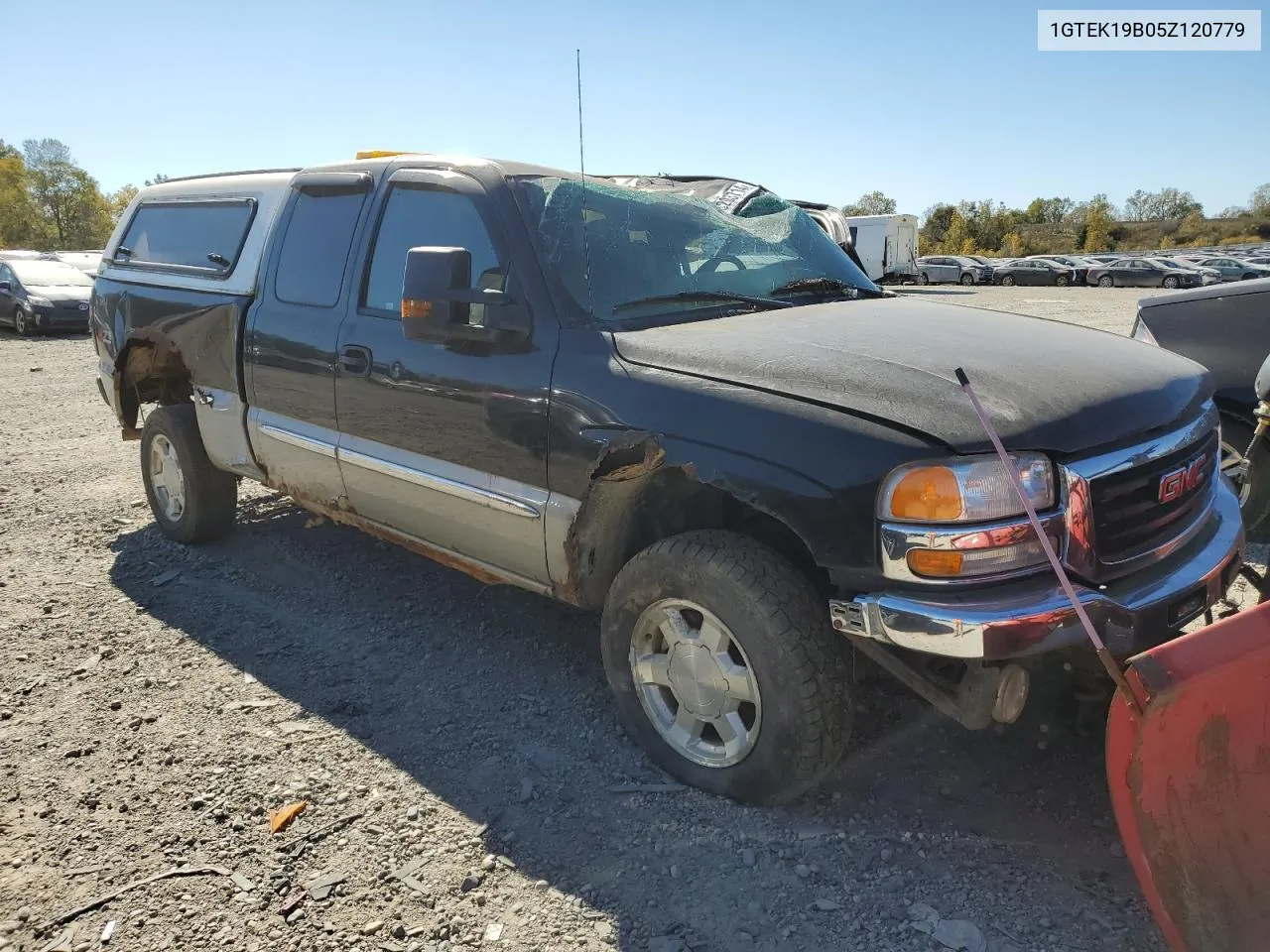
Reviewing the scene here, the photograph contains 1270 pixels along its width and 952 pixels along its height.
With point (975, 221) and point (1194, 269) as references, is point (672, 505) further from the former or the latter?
point (975, 221)

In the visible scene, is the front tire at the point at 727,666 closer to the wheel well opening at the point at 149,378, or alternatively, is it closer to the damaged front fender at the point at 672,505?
the damaged front fender at the point at 672,505

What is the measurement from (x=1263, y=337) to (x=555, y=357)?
13.1ft

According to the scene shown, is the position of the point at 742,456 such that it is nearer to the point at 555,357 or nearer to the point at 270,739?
the point at 555,357

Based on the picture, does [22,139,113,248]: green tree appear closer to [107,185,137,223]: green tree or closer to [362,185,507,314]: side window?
[107,185,137,223]: green tree

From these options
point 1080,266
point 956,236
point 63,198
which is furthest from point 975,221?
point 63,198

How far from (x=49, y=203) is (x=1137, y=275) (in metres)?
78.6

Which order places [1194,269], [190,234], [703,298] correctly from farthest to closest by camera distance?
[1194,269] < [190,234] < [703,298]

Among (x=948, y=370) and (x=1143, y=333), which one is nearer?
(x=948, y=370)

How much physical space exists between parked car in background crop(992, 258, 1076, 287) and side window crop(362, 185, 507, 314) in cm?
4394

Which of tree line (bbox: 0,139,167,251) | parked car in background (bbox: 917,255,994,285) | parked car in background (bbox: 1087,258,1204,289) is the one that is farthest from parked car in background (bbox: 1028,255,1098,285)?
tree line (bbox: 0,139,167,251)

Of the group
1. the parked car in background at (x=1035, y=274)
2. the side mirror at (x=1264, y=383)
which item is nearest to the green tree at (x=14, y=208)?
the parked car in background at (x=1035, y=274)

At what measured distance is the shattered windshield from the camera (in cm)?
325

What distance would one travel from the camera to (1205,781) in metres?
2.02

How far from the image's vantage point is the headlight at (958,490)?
91.4 inches
